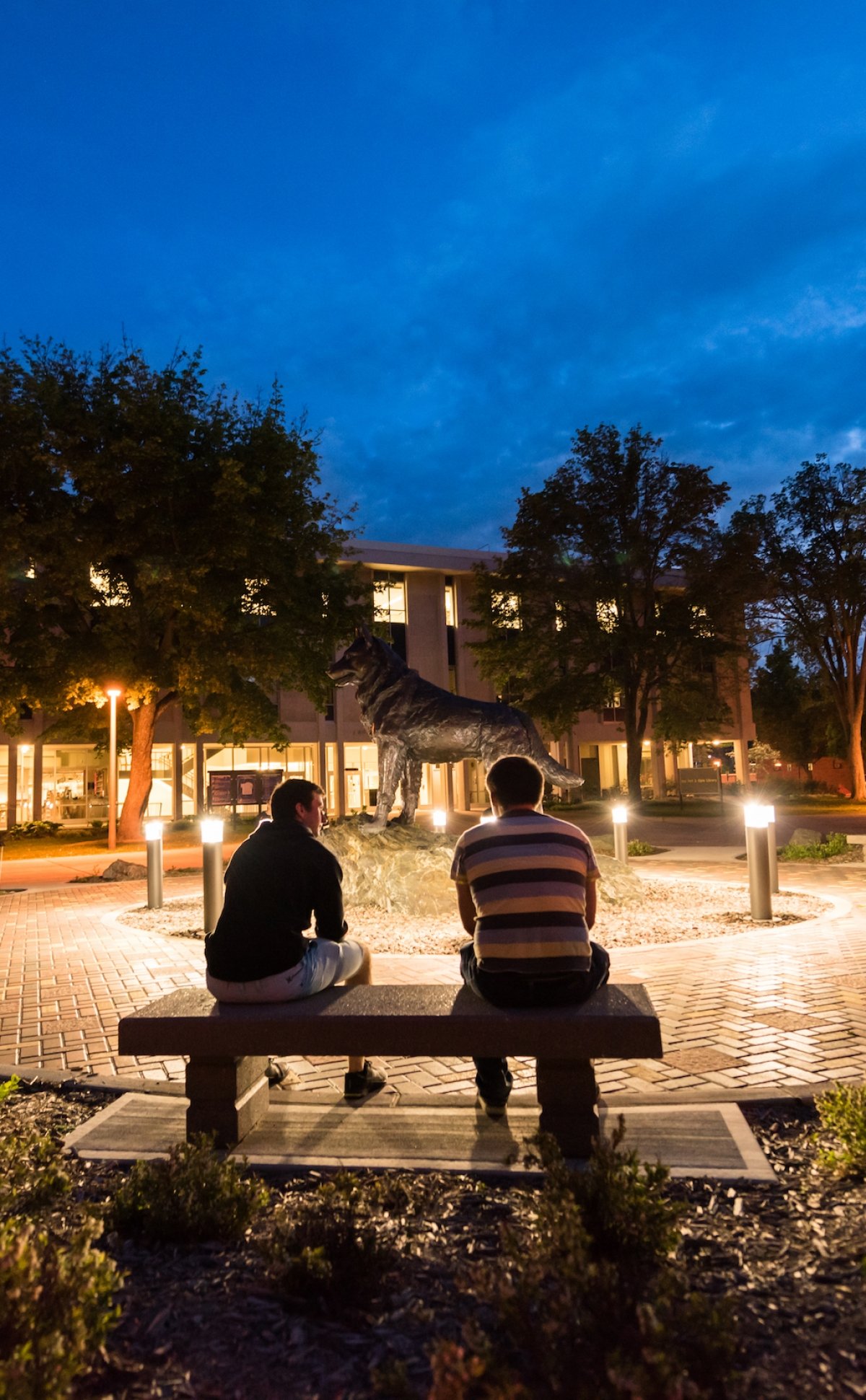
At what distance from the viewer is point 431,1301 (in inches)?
89.2

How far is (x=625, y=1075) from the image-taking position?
421cm

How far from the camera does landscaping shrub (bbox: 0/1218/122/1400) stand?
1696mm

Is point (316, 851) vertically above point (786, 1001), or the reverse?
point (316, 851)

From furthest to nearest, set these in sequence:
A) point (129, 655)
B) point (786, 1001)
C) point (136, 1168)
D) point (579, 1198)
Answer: point (129, 655) < point (786, 1001) < point (136, 1168) < point (579, 1198)

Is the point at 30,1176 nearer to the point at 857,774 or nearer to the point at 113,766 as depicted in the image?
the point at 113,766

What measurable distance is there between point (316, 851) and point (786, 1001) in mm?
3483

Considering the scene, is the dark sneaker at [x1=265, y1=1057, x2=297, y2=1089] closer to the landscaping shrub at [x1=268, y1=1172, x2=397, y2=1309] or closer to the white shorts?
the white shorts

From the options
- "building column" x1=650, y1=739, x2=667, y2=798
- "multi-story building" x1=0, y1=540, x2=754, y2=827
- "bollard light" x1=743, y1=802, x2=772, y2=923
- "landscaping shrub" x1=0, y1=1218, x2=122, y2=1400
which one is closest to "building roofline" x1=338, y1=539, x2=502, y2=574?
"multi-story building" x1=0, y1=540, x2=754, y2=827

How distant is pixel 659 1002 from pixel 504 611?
76.5ft

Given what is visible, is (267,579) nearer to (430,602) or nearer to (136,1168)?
(430,602)

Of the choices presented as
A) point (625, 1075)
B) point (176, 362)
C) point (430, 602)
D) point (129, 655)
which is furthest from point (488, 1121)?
point (430, 602)

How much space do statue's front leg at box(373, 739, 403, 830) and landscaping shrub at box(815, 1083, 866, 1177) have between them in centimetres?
696

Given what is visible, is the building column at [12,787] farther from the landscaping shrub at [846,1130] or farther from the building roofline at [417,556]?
the landscaping shrub at [846,1130]

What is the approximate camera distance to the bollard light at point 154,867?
10.8m
